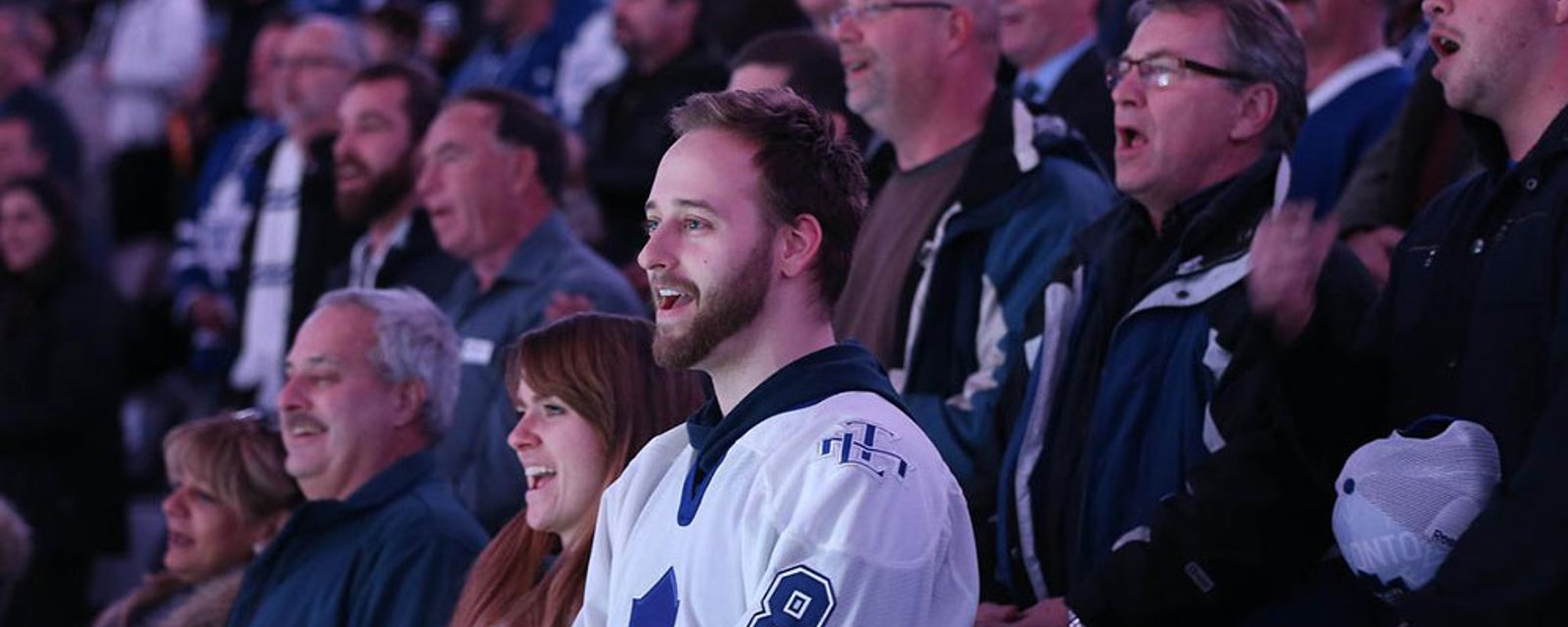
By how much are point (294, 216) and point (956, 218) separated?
3875mm

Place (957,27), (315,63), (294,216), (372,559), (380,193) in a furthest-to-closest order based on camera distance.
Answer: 1. (315,63)
2. (294,216)
3. (380,193)
4. (957,27)
5. (372,559)

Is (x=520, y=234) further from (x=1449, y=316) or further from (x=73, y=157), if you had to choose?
(x=73, y=157)

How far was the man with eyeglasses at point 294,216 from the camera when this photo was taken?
747 cm

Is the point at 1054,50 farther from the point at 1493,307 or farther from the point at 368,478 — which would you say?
the point at 1493,307

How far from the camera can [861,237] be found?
517 centimetres

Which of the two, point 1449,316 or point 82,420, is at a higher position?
point 1449,316

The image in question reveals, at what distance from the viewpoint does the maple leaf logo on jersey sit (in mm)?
2953

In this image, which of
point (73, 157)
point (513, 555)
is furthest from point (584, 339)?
point (73, 157)

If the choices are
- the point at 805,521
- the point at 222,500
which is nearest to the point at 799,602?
the point at 805,521

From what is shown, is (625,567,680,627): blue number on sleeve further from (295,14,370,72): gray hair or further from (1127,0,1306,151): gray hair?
(295,14,370,72): gray hair

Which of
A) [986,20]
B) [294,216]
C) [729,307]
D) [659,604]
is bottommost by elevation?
[294,216]

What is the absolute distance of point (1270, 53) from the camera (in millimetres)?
4340

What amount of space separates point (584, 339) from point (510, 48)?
5043 mm

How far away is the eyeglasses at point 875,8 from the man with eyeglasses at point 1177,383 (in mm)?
658
